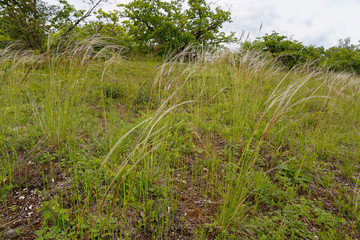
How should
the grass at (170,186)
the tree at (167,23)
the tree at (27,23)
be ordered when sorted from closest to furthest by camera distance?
1. the grass at (170,186)
2. the tree at (27,23)
3. the tree at (167,23)

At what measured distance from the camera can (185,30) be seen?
14.2m

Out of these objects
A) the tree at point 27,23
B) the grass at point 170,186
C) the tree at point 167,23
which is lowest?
the grass at point 170,186

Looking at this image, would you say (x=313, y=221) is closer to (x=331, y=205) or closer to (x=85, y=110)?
(x=331, y=205)

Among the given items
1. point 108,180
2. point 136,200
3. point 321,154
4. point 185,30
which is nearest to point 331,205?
point 321,154

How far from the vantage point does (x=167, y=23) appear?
1327cm

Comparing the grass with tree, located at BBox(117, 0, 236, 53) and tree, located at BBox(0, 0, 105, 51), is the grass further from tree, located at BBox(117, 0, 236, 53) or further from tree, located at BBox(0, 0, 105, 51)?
tree, located at BBox(117, 0, 236, 53)

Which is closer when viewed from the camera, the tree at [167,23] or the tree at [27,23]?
the tree at [27,23]

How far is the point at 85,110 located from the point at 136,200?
5.80 feet

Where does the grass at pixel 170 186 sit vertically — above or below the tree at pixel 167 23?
below

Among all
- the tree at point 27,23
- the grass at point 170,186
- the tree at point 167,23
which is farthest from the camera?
the tree at point 167,23

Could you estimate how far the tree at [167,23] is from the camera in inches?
522

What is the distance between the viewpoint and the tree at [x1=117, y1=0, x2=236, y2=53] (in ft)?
43.5

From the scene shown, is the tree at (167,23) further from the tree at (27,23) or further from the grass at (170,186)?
the grass at (170,186)

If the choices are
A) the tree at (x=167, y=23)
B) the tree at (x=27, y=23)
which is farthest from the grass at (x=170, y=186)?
the tree at (x=167, y=23)
